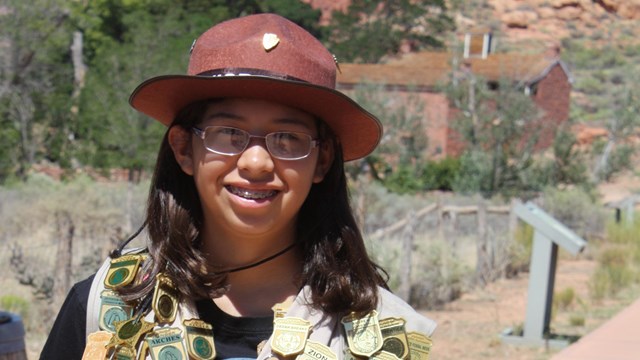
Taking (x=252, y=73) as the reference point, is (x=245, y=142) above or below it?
below

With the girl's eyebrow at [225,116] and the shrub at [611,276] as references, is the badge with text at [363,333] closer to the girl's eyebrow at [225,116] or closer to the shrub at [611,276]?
the girl's eyebrow at [225,116]

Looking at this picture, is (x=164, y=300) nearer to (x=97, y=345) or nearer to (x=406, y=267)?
(x=97, y=345)

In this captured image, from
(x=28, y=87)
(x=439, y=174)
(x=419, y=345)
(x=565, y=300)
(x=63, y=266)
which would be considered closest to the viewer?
(x=419, y=345)

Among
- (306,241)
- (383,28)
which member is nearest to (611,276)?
(306,241)

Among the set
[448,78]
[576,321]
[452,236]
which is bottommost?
[448,78]

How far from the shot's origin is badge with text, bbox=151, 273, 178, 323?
196 cm

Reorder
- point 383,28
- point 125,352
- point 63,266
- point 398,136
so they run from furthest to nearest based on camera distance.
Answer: point 383,28
point 398,136
point 63,266
point 125,352

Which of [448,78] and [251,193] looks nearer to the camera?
[251,193]

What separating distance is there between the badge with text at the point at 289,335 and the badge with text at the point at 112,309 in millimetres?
279

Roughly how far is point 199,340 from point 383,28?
45988mm

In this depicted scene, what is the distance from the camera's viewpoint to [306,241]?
2.16 meters

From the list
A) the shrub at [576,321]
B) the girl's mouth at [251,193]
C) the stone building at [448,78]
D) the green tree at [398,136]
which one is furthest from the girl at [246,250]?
the stone building at [448,78]

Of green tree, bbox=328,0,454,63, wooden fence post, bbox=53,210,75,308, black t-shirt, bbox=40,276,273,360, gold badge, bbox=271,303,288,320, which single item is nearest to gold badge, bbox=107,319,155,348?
black t-shirt, bbox=40,276,273,360

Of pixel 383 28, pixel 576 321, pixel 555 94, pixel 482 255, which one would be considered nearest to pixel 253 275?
pixel 576 321
